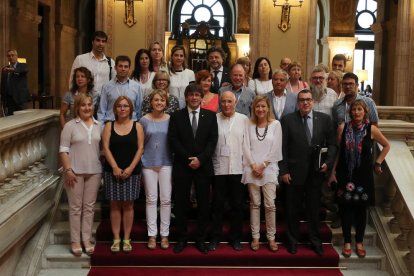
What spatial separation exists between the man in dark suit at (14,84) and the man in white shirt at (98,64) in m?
4.54

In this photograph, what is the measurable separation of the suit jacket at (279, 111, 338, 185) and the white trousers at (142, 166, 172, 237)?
3.77 ft

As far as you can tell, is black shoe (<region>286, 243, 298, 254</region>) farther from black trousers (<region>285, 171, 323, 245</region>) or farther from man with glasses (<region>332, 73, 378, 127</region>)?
man with glasses (<region>332, 73, 378, 127</region>)

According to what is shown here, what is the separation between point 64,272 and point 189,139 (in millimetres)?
1769

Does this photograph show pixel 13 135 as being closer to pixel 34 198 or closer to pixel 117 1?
pixel 34 198

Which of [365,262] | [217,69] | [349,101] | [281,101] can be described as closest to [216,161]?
[281,101]

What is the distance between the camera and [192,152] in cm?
554

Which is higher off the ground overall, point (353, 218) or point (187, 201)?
point (187, 201)

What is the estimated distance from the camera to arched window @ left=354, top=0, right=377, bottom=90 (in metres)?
28.2

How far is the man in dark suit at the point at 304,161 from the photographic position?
5.57 meters

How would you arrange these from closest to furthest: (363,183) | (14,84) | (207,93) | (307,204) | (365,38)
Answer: (363,183)
(307,204)
(207,93)
(14,84)
(365,38)

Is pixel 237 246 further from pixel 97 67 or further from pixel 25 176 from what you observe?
pixel 97 67

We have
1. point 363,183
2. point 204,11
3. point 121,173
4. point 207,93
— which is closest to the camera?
point 121,173

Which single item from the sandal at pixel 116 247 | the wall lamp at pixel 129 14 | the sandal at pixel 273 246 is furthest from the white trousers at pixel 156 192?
the wall lamp at pixel 129 14

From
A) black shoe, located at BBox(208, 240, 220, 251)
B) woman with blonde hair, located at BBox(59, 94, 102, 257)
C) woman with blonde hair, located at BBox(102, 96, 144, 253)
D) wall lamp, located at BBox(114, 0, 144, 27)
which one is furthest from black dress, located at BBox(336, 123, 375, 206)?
wall lamp, located at BBox(114, 0, 144, 27)
